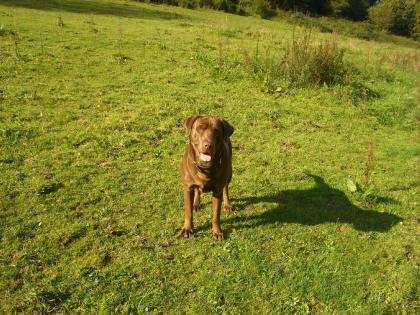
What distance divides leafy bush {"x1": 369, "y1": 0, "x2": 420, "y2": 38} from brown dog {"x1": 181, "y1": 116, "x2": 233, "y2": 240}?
58.6 m

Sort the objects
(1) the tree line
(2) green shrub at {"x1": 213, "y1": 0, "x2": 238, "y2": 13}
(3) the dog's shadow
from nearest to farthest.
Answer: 1. (3) the dog's shadow
2. (2) green shrub at {"x1": 213, "y1": 0, "x2": 238, "y2": 13}
3. (1) the tree line

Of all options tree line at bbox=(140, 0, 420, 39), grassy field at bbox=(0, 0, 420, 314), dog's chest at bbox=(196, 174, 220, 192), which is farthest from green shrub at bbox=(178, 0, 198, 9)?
dog's chest at bbox=(196, 174, 220, 192)

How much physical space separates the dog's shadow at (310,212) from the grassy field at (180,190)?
0.10 ft

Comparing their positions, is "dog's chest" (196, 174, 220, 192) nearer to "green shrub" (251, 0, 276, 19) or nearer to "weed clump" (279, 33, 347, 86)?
"weed clump" (279, 33, 347, 86)

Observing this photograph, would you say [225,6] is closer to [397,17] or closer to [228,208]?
[228,208]

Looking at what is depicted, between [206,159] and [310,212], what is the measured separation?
2.64 metres

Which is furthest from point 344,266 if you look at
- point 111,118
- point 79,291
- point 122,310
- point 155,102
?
point 155,102

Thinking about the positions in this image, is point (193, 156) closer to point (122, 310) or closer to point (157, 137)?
point (122, 310)

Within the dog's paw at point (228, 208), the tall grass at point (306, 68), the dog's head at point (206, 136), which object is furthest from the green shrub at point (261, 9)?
the dog's head at point (206, 136)

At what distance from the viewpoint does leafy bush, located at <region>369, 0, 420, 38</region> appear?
56938 millimetres

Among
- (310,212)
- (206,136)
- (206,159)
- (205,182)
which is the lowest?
(310,212)

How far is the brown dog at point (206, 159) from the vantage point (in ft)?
16.6

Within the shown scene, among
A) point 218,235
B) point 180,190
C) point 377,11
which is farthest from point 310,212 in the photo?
point 377,11

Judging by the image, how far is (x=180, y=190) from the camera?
281 inches
